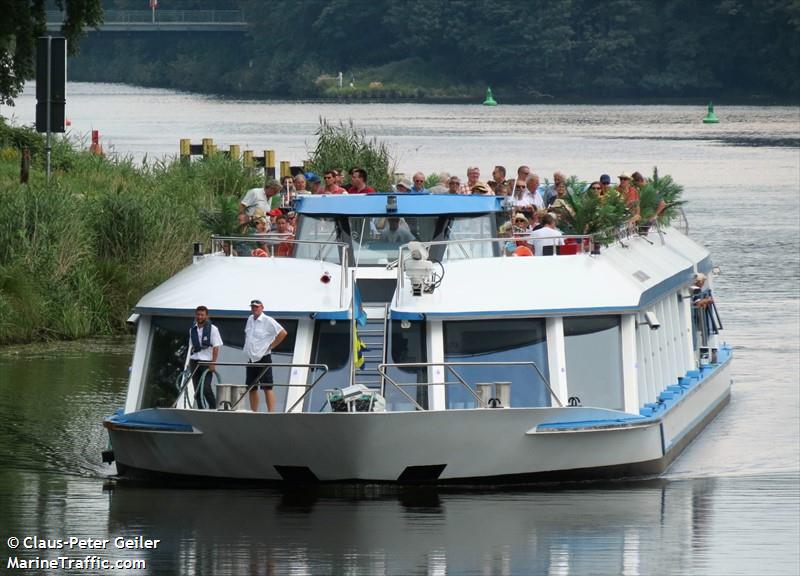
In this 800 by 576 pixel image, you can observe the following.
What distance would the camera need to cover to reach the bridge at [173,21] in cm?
18800

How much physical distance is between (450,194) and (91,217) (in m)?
11.5

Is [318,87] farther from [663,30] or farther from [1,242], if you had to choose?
[1,242]

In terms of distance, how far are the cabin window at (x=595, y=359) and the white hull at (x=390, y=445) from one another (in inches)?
15.7

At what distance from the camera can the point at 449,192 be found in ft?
81.5

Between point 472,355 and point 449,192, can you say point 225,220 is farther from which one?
point 472,355

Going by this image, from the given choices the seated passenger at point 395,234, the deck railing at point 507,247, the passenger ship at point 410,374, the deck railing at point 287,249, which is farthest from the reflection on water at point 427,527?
the seated passenger at point 395,234

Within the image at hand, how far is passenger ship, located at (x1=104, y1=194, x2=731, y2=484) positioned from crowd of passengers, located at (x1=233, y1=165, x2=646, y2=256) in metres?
0.52

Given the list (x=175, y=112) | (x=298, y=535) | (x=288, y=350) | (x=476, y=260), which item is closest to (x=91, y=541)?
(x=298, y=535)

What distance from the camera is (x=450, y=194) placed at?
23734 mm

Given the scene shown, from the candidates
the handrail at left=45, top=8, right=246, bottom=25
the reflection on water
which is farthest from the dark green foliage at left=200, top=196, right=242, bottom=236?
the handrail at left=45, top=8, right=246, bottom=25

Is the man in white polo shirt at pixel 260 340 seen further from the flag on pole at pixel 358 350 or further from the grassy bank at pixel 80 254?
the grassy bank at pixel 80 254

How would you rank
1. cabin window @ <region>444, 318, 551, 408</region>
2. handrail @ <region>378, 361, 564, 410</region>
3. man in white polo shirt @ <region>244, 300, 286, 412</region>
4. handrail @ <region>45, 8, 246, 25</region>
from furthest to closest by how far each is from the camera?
handrail @ <region>45, 8, 246, 25</region> < cabin window @ <region>444, 318, 551, 408</region> < man in white polo shirt @ <region>244, 300, 286, 412</region> < handrail @ <region>378, 361, 564, 410</region>

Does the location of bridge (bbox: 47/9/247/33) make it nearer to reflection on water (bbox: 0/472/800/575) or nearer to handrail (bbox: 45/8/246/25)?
handrail (bbox: 45/8/246/25)

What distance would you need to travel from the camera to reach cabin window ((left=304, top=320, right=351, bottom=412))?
2108 centimetres
